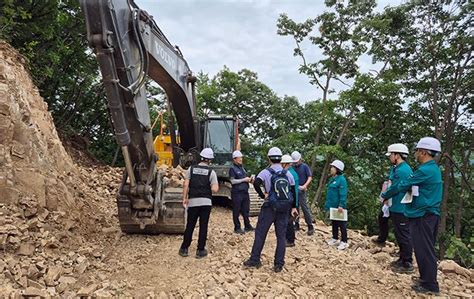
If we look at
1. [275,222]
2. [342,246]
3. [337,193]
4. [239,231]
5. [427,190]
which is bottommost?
[342,246]

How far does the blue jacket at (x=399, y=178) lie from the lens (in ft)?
16.4

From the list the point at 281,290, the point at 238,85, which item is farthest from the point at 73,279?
the point at 238,85

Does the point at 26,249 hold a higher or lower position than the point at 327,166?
lower

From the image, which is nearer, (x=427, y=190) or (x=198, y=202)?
(x=427, y=190)

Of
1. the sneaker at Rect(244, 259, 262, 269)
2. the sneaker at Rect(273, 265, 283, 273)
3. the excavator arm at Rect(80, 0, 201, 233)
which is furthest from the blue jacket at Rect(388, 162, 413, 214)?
the excavator arm at Rect(80, 0, 201, 233)

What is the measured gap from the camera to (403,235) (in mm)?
5125

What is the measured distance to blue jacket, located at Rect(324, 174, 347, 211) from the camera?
6.32 m

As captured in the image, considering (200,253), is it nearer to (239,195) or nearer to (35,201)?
(239,195)

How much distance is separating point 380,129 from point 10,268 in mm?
15056

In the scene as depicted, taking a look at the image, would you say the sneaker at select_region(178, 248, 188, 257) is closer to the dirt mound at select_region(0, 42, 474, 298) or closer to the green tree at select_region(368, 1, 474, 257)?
the dirt mound at select_region(0, 42, 474, 298)

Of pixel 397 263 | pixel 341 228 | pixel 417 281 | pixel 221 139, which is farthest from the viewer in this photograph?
pixel 221 139

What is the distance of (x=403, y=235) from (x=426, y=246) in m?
0.93

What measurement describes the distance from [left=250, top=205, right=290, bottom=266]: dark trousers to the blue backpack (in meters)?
0.09

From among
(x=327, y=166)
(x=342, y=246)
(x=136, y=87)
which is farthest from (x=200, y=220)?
(x=327, y=166)
